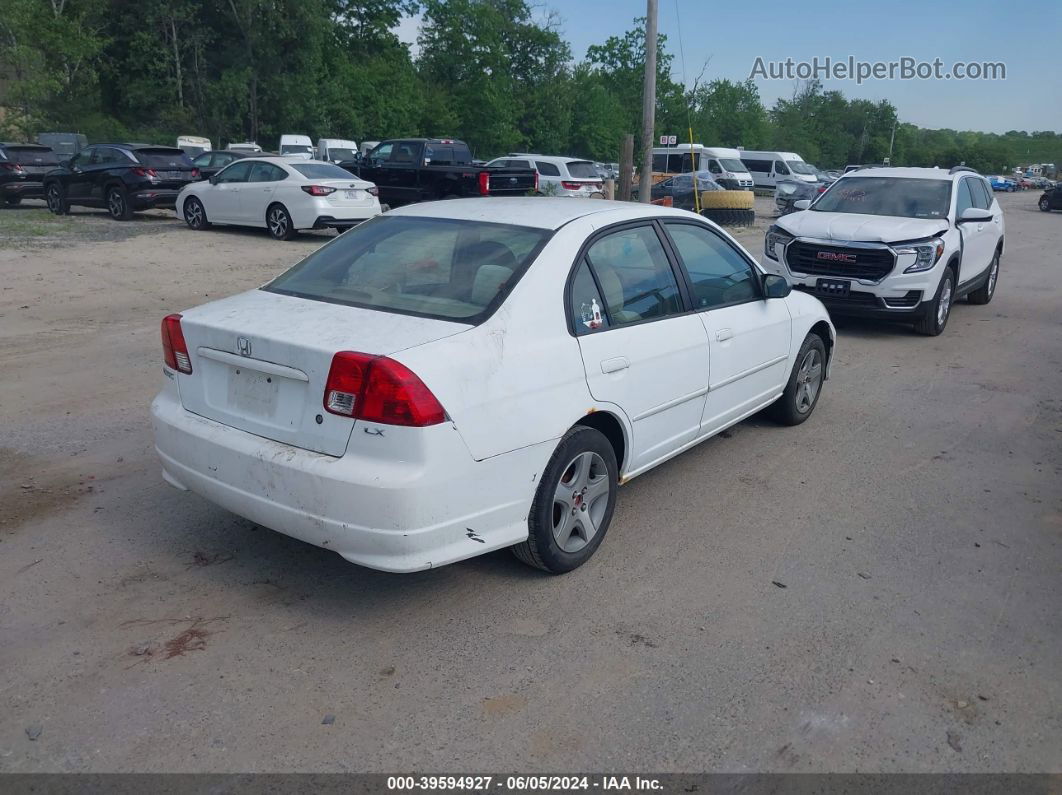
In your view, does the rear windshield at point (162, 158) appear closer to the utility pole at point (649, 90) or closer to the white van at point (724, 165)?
the utility pole at point (649, 90)

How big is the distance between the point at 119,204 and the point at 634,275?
1817 centimetres

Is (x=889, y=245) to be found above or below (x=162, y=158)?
below

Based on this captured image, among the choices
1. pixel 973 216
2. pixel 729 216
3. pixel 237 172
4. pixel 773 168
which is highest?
pixel 773 168

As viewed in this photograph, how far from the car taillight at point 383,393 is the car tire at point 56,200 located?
20.0 metres

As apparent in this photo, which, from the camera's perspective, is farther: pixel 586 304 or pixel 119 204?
pixel 119 204

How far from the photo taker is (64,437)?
5918mm

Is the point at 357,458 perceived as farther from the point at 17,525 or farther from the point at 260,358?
the point at 17,525

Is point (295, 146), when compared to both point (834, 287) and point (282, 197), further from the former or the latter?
point (834, 287)

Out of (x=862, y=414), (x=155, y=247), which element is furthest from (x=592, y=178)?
(x=862, y=414)

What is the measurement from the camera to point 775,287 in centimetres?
574

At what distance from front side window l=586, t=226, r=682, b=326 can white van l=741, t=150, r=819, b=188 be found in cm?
4118

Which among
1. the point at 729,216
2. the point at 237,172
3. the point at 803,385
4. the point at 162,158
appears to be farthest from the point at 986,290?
the point at 162,158

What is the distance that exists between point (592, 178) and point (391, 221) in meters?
22.7

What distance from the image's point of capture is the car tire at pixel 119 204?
1966cm
